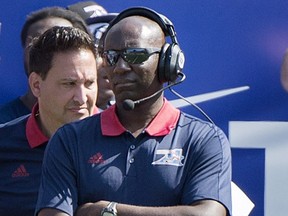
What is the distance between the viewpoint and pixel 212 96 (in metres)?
4.12

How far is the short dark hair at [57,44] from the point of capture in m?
3.46

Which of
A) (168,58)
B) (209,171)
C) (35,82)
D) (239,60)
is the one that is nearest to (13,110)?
(35,82)

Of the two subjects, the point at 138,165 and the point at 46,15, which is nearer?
the point at 138,165

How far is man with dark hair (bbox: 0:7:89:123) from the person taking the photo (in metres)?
4.08

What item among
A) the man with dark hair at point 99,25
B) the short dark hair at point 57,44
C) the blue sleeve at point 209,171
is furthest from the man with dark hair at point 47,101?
the blue sleeve at point 209,171

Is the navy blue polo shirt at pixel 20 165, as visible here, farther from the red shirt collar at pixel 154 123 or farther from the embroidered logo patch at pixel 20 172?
the red shirt collar at pixel 154 123

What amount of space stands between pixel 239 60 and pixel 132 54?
128 cm

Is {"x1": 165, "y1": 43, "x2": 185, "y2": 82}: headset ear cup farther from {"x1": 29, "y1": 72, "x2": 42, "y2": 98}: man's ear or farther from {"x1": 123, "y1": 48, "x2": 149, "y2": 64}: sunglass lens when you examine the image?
{"x1": 29, "y1": 72, "x2": 42, "y2": 98}: man's ear

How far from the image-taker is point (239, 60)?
4.09 meters

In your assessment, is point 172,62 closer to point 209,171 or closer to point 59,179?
point 209,171

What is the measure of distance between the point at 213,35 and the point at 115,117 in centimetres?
127

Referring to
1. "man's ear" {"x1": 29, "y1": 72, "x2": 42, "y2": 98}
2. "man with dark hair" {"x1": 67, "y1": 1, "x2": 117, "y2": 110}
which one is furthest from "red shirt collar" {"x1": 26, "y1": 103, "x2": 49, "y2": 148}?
"man with dark hair" {"x1": 67, "y1": 1, "x2": 117, "y2": 110}

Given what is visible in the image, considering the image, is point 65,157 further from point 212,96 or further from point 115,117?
point 212,96

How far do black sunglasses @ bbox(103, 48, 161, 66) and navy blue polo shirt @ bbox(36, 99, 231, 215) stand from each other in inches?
8.6
